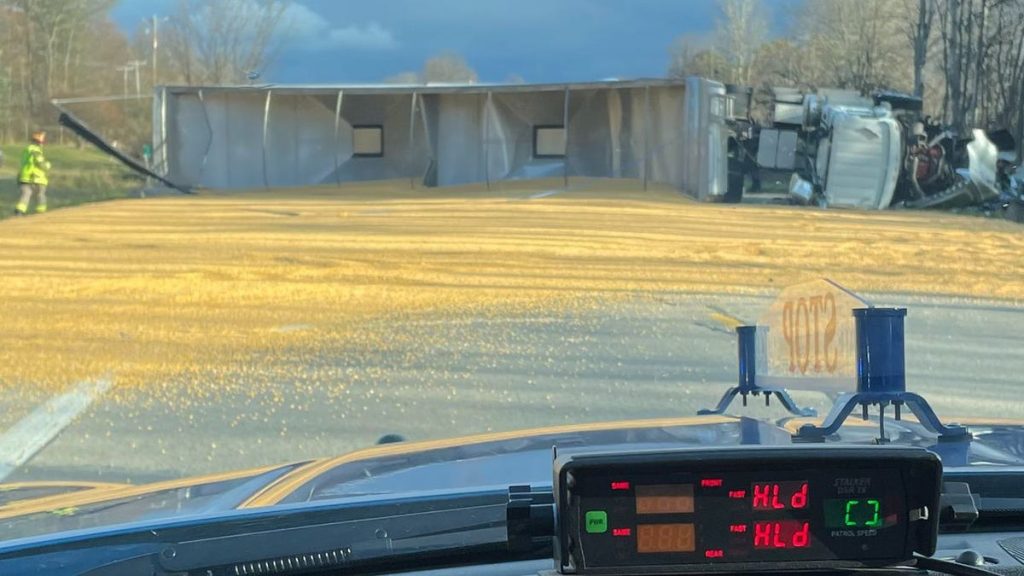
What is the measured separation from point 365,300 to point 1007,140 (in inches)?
999

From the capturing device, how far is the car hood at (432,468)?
2520mm

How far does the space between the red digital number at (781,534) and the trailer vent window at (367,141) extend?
32.4m

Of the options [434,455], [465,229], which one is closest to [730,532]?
[434,455]

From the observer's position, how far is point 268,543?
1.99 metres

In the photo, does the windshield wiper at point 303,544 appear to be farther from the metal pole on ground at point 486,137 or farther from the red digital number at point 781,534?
the metal pole on ground at point 486,137

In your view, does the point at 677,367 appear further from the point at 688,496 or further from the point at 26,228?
the point at 26,228

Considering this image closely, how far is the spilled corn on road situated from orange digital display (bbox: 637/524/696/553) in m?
4.74

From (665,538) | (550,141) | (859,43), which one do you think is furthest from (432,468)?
(859,43)

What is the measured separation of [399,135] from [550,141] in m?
4.64

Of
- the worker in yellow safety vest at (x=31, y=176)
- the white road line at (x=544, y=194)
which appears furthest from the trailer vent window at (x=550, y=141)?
the worker in yellow safety vest at (x=31, y=176)

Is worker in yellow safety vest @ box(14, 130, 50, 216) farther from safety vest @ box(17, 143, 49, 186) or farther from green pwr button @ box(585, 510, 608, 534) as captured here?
green pwr button @ box(585, 510, 608, 534)

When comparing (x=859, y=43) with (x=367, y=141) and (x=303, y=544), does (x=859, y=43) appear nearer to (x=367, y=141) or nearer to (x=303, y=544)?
(x=367, y=141)

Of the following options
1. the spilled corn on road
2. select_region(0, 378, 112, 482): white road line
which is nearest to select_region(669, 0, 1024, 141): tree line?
the spilled corn on road

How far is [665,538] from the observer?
148 centimetres
